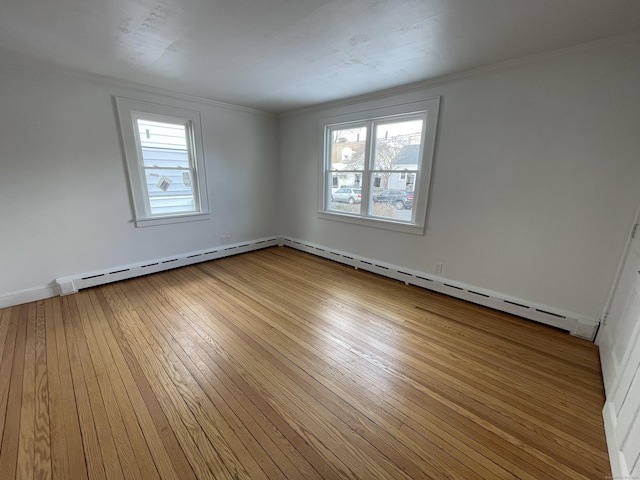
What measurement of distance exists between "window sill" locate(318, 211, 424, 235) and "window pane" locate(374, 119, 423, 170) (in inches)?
29.2

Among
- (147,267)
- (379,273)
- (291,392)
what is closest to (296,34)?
(291,392)

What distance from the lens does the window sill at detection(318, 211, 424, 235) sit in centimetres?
336

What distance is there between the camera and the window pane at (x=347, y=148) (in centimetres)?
383

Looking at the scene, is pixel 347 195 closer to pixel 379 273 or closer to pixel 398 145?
pixel 398 145

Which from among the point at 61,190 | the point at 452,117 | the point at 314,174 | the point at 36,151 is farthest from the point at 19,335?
the point at 452,117

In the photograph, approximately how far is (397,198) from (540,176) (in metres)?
1.50

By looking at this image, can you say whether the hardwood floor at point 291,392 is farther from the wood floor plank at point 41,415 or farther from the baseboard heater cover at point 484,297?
the baseboard heater cover at point 484,297

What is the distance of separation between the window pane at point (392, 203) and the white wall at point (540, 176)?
12.4 inches

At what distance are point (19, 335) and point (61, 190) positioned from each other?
1.58m

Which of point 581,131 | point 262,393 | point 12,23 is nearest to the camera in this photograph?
point 262,393

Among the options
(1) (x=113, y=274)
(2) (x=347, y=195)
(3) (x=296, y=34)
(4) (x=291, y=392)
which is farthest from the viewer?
(2) (x=347, y=195)

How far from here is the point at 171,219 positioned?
384 centimetres

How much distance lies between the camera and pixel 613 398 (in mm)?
1534

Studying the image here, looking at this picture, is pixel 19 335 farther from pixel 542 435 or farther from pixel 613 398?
pixel 613 398
